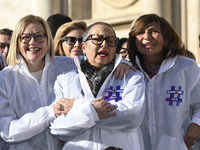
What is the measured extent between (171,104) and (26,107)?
133 cm

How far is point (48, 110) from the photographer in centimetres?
423

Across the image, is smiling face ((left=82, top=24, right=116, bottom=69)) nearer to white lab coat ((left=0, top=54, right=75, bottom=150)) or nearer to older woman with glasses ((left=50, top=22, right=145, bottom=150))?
older woman with glasses ((left=50, top=22, right=145, bottom=150))

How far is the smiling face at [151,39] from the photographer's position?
479 centimetres

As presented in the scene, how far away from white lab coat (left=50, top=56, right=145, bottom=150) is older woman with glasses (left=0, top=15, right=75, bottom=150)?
0.71 feet

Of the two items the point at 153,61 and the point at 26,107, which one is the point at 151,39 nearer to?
the point at 153,61

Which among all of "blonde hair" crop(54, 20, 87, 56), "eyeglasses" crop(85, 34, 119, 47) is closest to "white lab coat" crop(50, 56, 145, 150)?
"eyeglasses" crop(85, 34, 119, 47)

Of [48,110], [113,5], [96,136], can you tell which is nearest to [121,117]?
[96,136]

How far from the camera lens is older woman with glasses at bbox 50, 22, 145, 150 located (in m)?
4.04

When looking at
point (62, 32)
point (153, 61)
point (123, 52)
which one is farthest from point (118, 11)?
point (153, 61)

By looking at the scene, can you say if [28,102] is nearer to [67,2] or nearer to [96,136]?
[96,136]

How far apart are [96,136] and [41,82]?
790 millimetres

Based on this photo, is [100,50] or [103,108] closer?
[103,108]

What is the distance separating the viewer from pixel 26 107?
14.5ft

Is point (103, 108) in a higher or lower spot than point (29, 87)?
lower
